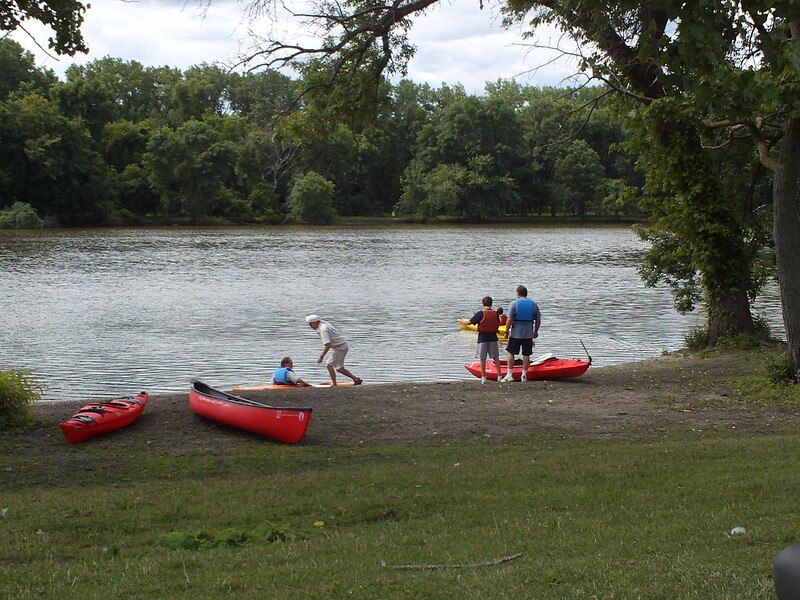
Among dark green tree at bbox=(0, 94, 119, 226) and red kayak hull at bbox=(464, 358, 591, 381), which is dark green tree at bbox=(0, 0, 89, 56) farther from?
dark green tree at bbox=(0, 94, 119, 226)

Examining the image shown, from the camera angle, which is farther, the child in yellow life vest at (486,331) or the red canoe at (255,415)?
the child in yellow life vest at (486,331)

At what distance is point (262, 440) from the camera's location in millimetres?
13062

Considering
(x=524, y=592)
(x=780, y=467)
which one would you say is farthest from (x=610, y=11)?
(x=524, y=592)

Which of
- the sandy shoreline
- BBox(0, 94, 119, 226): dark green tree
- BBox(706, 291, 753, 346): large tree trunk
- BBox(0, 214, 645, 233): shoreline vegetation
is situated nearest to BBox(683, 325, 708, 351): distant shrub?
BBox(706, 291, 753, 346): large tree trunk

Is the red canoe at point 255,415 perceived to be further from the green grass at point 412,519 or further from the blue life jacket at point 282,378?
the blue life jacket at point 282,378

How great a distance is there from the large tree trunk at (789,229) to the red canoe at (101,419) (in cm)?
1001

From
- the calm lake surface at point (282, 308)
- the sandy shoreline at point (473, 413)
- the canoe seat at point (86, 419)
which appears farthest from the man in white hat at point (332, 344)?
the canoe seat at point (86, 419)

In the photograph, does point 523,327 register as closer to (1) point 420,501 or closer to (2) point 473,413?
(2) point 473,413

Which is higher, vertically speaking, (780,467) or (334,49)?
(334,49)

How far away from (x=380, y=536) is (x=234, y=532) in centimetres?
117

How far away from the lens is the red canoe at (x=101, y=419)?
12.6 m

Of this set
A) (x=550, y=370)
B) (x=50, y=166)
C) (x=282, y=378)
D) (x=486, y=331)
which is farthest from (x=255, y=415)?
(x=50, y=166)

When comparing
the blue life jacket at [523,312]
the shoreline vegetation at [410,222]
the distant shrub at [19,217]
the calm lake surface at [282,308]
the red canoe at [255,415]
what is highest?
the distant shrub at [19,217]

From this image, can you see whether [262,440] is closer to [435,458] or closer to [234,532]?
[435,458]
